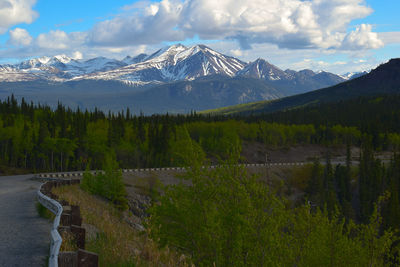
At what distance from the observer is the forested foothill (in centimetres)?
1372

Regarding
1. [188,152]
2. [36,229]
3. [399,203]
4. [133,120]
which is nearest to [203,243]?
[188,152]

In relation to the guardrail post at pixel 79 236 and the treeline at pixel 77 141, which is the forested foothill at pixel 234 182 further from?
the guardrail post at pixel 79 236

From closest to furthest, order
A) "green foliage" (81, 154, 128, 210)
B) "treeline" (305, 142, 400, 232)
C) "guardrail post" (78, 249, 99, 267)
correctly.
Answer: "guardrail post" (78, 249, 99, 267)
"green foliage" (81, 154, 128, 210)
"treeline" (305, 142, 400, 232)

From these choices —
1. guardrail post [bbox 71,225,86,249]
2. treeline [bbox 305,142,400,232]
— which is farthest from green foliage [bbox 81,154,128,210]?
treeline [bbox 305,142,400,232]

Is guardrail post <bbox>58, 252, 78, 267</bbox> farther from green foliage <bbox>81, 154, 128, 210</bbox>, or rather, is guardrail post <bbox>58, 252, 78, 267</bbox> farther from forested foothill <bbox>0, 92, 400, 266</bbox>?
green foliage <bbox>81, 154, 128, 210</bbox>

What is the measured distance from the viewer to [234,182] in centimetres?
1375

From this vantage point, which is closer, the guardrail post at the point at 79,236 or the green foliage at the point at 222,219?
the guardrail post at the point at 79,236

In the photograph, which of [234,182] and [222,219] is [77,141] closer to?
[222,219]

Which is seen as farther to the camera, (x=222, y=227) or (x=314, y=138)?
(x=314, y=138)

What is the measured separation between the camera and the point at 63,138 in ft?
323

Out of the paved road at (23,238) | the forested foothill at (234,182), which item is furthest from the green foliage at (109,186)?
the paved road at (23,238)

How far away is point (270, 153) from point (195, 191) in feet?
446

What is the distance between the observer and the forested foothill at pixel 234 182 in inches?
540

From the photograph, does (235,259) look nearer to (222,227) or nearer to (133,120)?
(222,227)
